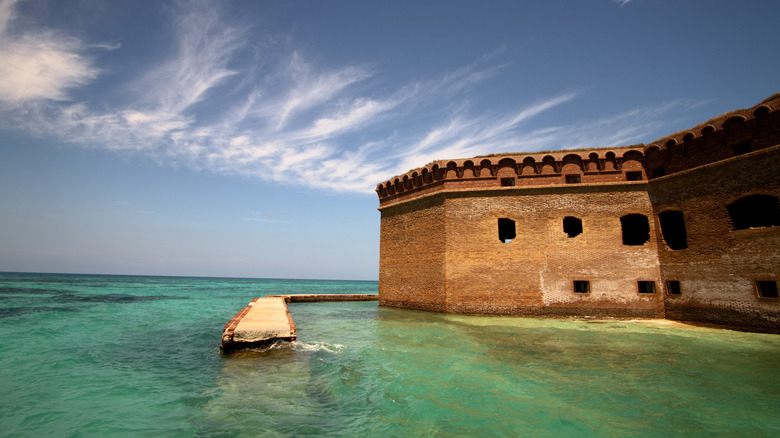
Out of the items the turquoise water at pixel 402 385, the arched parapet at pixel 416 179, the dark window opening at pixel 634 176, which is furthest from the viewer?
the arched parapet at pixel 416 179

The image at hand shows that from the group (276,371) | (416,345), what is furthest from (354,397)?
(416,345)

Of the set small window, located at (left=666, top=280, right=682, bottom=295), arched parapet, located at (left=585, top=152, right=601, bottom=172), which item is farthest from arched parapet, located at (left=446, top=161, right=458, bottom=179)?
small window, located at (left=666, top=280, right=682, bottom=295)

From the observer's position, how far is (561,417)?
4.75m

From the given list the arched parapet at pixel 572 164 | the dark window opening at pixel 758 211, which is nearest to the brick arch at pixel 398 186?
the arched parapet at pixel 572 164

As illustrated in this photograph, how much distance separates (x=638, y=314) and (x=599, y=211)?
3994mm

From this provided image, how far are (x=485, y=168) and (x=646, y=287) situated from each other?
7.49 m

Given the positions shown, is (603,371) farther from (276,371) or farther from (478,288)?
(478,288)

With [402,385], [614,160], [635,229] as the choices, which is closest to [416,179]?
[614,160]

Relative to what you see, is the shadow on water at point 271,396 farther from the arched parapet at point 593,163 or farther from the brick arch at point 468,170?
the arched parapet at point 593,163

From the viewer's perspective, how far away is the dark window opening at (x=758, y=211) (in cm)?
1225

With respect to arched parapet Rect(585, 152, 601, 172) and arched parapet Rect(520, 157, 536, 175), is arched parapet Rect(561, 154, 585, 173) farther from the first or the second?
arched parapet Rect(520, 157, 536, 175)

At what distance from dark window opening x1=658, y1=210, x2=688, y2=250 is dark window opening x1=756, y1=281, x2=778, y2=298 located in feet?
11.8

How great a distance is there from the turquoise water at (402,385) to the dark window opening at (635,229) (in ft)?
17.1

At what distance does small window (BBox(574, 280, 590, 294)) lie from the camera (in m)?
13.9
